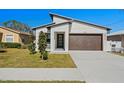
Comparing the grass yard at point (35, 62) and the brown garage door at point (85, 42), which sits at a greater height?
the brown garage door at point (85, 42)

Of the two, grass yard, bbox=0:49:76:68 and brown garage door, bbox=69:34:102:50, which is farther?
brown garage door, bbox=69:34:102:50

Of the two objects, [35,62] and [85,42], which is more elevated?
[85,42]

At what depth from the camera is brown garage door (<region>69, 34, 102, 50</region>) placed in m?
25.1

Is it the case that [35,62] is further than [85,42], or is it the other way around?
[85,42]

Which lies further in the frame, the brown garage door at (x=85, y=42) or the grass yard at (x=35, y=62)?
the brown garage door at (x=85, y=42)

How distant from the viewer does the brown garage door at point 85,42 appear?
2508 cm

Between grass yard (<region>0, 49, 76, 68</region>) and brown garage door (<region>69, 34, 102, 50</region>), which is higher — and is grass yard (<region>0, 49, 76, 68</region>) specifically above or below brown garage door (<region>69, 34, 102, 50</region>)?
below

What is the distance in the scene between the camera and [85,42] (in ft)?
82.6
